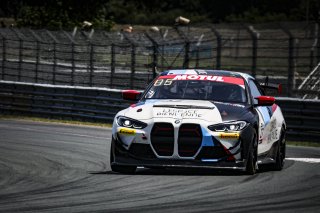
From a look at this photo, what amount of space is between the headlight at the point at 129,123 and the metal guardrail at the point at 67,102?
9336mm

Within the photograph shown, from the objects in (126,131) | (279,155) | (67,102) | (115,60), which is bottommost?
(67,102)

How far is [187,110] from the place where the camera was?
14.2 m

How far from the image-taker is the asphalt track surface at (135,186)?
1089cm

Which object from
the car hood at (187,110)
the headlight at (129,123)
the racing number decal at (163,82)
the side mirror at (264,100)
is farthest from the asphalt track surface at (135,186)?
the racing number decal at (163,82)

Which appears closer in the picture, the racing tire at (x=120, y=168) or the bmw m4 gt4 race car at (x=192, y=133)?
the bmw m4 gt4 race car at (x=192, y=133)

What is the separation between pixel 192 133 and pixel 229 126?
48 cm

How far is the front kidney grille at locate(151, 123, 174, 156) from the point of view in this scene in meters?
13.9

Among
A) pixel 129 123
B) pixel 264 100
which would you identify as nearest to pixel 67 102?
pixel 264 100

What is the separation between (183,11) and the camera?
10231 centimetres

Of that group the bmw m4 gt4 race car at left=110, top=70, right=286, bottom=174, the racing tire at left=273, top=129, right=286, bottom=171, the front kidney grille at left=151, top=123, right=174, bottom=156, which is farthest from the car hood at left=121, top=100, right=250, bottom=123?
the racing tire at left=273, top=129, right=286, bottom=171

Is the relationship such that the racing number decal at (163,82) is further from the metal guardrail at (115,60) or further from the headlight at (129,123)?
the metal guardrail at (115,60)

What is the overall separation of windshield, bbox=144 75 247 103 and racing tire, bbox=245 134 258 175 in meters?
0.82

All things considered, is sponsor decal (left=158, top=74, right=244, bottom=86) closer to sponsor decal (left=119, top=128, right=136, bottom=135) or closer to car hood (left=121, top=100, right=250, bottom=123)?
car hood (left=121, top=100, right=250, bottom=123)

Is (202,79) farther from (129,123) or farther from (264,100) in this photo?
(129,123)
